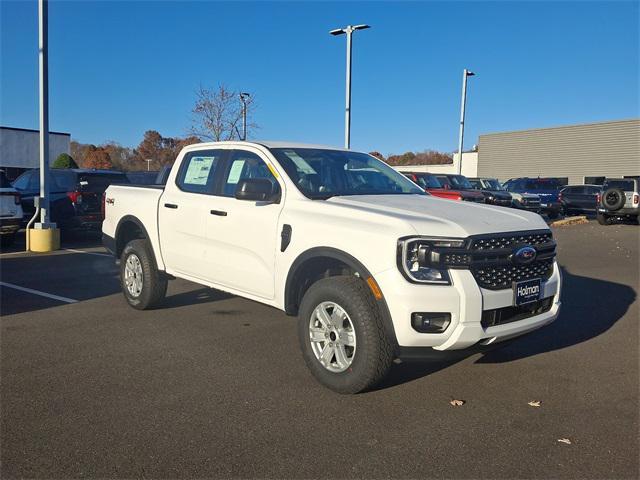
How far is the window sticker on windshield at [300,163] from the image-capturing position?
508cm

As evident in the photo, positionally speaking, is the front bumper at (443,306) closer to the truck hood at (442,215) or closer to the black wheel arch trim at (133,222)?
the truck hood at (442,215)

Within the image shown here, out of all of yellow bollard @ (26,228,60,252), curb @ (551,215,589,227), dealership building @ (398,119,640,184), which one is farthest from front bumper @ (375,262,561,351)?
→ dealership building @ (398,119,640,184)

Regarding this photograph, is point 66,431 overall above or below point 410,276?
below

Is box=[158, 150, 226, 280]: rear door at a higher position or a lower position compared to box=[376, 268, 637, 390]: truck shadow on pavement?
higher

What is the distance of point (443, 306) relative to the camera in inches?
145

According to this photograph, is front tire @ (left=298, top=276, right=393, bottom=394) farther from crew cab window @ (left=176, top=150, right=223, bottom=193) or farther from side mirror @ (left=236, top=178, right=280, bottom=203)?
crew cab window @ (left=176, top=150, right=223, bottom=193)

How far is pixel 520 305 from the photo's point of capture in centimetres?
406

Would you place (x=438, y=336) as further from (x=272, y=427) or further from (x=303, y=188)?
(x=303, y=188)

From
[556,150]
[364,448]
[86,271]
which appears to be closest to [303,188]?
[364,448]

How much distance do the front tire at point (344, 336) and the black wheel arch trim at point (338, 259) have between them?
82mm

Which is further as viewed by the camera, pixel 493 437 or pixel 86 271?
pixel 86 271

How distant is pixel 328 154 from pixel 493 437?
308 centimetres

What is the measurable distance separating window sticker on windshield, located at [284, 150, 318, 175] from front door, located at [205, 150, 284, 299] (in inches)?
9.7

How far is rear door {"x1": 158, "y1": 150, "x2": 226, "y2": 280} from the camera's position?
556cm
